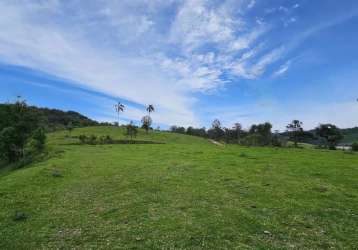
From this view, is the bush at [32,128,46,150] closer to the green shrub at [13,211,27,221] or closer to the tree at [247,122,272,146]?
the green shrub at [13,211,27,221]

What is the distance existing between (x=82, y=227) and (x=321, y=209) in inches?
489

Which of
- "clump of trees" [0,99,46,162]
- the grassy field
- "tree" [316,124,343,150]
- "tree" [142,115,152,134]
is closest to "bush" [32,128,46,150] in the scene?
"clump of trees" [0,99,46,162]

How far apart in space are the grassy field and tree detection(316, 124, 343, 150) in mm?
109543

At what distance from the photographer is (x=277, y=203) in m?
17.6

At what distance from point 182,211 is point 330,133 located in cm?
13357

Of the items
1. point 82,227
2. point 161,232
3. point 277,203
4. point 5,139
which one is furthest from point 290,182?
point 5,139

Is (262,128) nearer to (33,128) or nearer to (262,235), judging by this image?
(33,128)

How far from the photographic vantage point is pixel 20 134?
A: 192ft

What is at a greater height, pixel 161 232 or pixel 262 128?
pixel 262 128

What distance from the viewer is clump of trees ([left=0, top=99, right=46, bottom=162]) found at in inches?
2248

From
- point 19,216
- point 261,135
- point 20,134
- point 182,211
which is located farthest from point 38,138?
point 261,135

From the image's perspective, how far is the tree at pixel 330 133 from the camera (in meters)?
126

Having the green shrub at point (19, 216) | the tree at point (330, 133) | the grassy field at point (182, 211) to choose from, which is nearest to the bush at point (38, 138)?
the grassy field at point (182, 211)

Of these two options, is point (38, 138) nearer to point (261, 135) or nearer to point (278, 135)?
point (261, 135)
